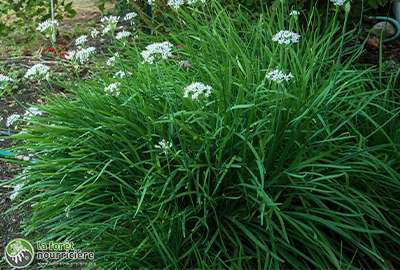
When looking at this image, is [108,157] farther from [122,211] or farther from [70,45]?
[70,45]

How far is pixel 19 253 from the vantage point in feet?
9.64

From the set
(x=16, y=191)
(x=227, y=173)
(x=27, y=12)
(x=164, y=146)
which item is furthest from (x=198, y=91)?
(x=27, y=12)

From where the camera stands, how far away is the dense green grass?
2.61 m

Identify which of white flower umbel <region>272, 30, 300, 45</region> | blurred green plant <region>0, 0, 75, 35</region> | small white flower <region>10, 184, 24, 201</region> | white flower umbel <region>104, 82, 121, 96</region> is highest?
white flower umbel <region>272, 30, 300, 45</region>

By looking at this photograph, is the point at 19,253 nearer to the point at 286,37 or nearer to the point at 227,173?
the point at 227,173

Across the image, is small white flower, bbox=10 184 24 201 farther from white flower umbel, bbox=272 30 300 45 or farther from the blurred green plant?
the blurred green plant

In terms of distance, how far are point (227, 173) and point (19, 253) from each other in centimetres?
104

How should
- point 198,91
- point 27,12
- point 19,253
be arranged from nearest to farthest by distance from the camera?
point 198,91, point 19,253, point 27,12

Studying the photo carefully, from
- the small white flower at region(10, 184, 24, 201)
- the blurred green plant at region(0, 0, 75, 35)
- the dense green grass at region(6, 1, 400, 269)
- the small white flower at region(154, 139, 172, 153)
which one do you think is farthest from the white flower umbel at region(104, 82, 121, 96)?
the blurred green plant at region(0, 0, 75, 35)

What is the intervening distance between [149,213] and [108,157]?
1.23 feet

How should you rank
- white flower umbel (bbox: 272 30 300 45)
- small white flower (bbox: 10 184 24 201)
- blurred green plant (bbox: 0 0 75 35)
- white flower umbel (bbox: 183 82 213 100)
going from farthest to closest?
blurred green plant (bbox: 0 0 75 35)
small white flower (bbox: 10 184 24 201)
white flower umbel (bbox: 272 30 300 45)
white flower umbel (bbox: 183 82 213 100)

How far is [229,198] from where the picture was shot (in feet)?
8.68

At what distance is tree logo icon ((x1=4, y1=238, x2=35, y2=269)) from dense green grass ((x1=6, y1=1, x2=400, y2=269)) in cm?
9

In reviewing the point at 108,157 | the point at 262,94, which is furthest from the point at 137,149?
the point at 262,94
